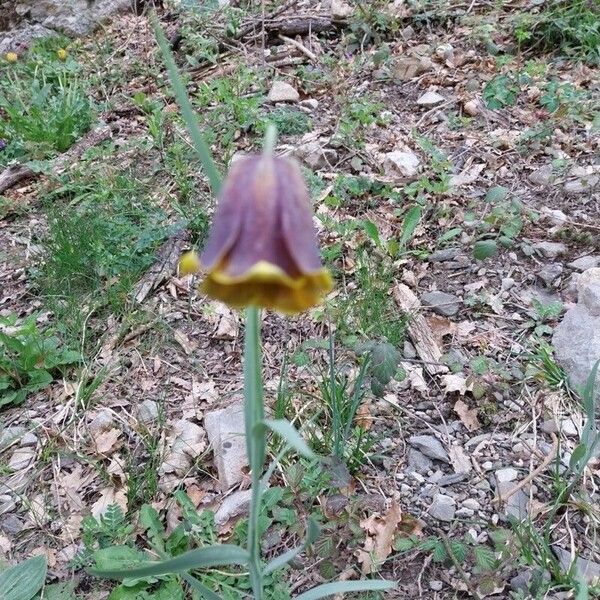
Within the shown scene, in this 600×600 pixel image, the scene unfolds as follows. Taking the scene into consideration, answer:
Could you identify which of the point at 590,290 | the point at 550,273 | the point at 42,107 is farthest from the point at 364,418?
the point at 42,107

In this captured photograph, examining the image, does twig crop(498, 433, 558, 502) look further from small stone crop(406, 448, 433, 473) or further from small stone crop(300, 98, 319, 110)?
small stone crop(300, 98, 319, 110)

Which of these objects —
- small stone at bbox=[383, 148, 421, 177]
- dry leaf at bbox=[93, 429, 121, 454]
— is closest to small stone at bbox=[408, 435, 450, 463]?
dry leaf at bbox=[93, 429, 121, 454]

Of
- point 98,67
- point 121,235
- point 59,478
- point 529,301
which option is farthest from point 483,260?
point 98,67

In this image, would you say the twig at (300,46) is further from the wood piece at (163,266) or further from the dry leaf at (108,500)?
the dry leaf at (108,500)

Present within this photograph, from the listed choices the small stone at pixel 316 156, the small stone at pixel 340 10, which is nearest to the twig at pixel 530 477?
the small stone at pixel 316 156

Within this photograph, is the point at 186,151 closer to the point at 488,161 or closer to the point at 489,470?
the point at 488,161

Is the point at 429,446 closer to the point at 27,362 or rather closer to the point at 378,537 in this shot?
the point at 378,537
